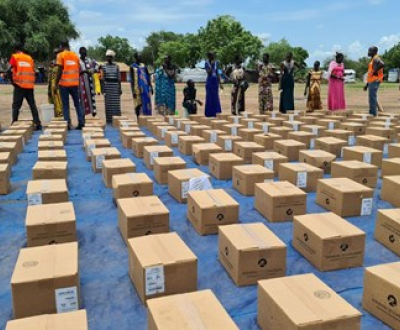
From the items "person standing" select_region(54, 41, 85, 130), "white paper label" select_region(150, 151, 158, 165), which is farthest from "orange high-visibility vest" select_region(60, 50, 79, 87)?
"white paper label" select_region(150, 151, 158, 165)

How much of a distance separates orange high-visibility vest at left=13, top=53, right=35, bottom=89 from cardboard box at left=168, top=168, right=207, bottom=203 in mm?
4124

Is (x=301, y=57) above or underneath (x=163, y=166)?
above

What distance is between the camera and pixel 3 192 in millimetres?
3625

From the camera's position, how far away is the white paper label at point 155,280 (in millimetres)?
1946

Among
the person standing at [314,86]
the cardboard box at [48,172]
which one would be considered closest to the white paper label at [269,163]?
the cardboard box at [48,172]

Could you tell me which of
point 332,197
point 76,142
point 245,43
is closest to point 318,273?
point 332,197

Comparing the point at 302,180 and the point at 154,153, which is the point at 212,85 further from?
the point at 302,180

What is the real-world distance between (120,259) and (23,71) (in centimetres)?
506

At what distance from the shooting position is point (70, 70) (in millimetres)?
6559

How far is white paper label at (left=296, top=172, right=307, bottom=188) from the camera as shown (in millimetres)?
3611

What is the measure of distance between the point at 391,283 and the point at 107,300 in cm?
132

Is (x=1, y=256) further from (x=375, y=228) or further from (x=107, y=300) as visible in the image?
(x=375, y=228)

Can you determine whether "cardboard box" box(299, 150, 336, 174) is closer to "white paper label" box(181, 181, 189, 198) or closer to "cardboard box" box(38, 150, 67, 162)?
"white paper label" box(181, 181, 189, 198)

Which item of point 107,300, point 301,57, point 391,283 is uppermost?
point 301,57
